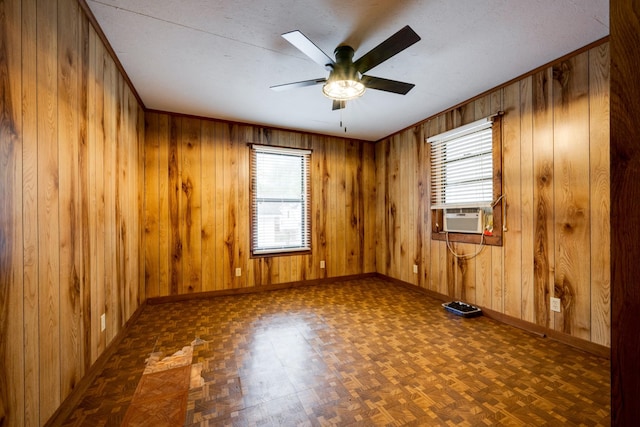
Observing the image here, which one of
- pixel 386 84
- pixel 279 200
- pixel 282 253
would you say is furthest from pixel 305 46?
pixel 282 253

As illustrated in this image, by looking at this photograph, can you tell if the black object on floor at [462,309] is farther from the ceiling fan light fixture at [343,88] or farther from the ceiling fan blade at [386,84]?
the ceiling fan light fixture at [343,88]

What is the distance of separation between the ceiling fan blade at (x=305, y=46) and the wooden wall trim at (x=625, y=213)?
4.69 ft

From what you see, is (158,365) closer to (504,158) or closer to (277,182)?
(277,182)

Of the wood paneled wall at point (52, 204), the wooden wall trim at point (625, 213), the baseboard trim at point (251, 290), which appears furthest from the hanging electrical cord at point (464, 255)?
the wood paneled wall at point (52, 204)

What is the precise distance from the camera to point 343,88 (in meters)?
2.17

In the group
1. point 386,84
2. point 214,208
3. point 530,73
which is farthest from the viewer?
point 214,208

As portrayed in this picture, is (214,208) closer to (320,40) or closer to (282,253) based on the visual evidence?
(282,253)

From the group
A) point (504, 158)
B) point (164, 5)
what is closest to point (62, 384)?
point (164, 5)

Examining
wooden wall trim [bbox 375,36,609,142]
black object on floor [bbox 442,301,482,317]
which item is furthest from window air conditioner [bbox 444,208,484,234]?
wooden wall trim [bbox 375,36,609,142]

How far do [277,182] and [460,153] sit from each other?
2.49 metres

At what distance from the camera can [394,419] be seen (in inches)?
57.9

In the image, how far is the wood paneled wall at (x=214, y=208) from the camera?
11.2ft

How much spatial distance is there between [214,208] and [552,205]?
12.2ft

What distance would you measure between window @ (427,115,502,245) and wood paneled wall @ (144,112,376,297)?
1.57 metres
